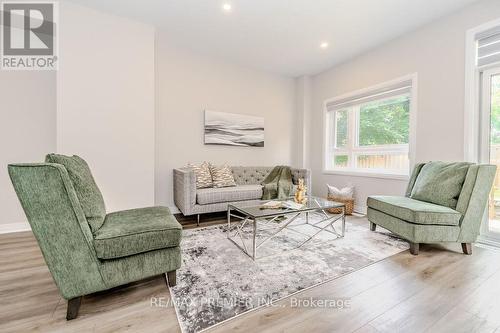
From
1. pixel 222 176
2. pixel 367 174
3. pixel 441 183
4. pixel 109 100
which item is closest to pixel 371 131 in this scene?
pixel 367 174

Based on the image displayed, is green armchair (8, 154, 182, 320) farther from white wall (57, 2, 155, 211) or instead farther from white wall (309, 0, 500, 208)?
white wall (309, 0, 500, 208)

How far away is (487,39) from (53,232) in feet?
13.7

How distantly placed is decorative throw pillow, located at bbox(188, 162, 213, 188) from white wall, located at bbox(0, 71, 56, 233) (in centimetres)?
178

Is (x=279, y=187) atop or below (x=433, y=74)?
below

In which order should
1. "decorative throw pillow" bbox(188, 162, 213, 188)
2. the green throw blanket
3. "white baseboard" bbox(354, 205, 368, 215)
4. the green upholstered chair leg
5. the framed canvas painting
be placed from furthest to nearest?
the framed canvas painting < "white baseboard" bbox(354, 205, 368, 215) < the green throw blanket < "decorative throw pillow" bbox(188, 162, 213, 188) < the green upholstered chair leg

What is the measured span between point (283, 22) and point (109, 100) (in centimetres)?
241

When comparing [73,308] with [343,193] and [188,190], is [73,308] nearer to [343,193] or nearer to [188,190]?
[188,190]

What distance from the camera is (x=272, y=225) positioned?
300 cm

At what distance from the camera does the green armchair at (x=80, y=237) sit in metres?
1.14

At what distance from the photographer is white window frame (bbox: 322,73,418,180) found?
306cm

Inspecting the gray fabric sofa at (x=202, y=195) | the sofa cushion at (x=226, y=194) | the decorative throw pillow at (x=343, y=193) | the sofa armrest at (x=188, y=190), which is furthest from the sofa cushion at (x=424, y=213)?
the sofa armrest at (x=188, y=190)

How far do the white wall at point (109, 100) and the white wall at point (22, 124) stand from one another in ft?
1.42

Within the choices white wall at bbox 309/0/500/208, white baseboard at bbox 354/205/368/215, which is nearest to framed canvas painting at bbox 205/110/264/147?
white wall at bbox 309/0/500/208

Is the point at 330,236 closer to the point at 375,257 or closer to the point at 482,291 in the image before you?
the point at 375,257
